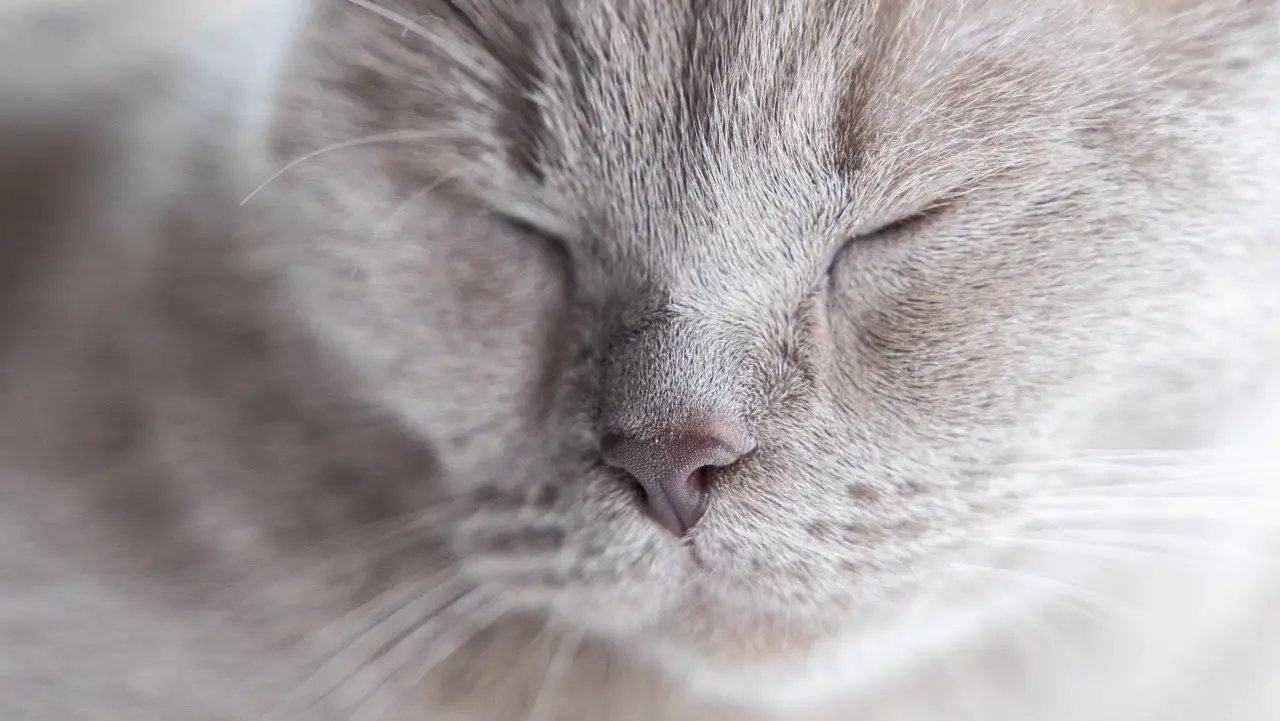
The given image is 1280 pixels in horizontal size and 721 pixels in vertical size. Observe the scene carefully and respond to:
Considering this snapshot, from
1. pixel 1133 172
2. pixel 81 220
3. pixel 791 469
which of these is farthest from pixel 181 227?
pixel 1133 172

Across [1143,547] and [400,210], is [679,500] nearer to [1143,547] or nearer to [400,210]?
[400,210]

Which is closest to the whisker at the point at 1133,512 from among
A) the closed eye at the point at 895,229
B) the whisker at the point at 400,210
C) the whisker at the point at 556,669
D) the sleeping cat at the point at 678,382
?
the sleeping cat at the point at 678,382

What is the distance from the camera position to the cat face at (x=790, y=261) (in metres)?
0.64

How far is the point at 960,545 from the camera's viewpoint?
687 mm

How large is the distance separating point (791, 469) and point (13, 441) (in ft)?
2.08

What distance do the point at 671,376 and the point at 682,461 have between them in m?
0.05

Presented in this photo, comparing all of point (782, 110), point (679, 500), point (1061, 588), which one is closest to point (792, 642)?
point (679, 500)

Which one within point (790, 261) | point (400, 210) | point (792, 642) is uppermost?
point (400, 210)

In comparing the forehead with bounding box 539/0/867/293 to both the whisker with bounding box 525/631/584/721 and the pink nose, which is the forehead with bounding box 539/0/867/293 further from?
the whisker with bounding box 525/631/584/721

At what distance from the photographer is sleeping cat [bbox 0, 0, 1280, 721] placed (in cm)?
64

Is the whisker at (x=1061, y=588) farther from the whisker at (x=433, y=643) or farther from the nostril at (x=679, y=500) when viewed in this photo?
the whisker at (x=433, y=643)

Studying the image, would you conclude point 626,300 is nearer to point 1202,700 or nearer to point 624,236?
point 624,236

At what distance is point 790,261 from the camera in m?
0.67

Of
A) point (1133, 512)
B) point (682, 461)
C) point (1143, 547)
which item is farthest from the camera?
point (1143, 547)
